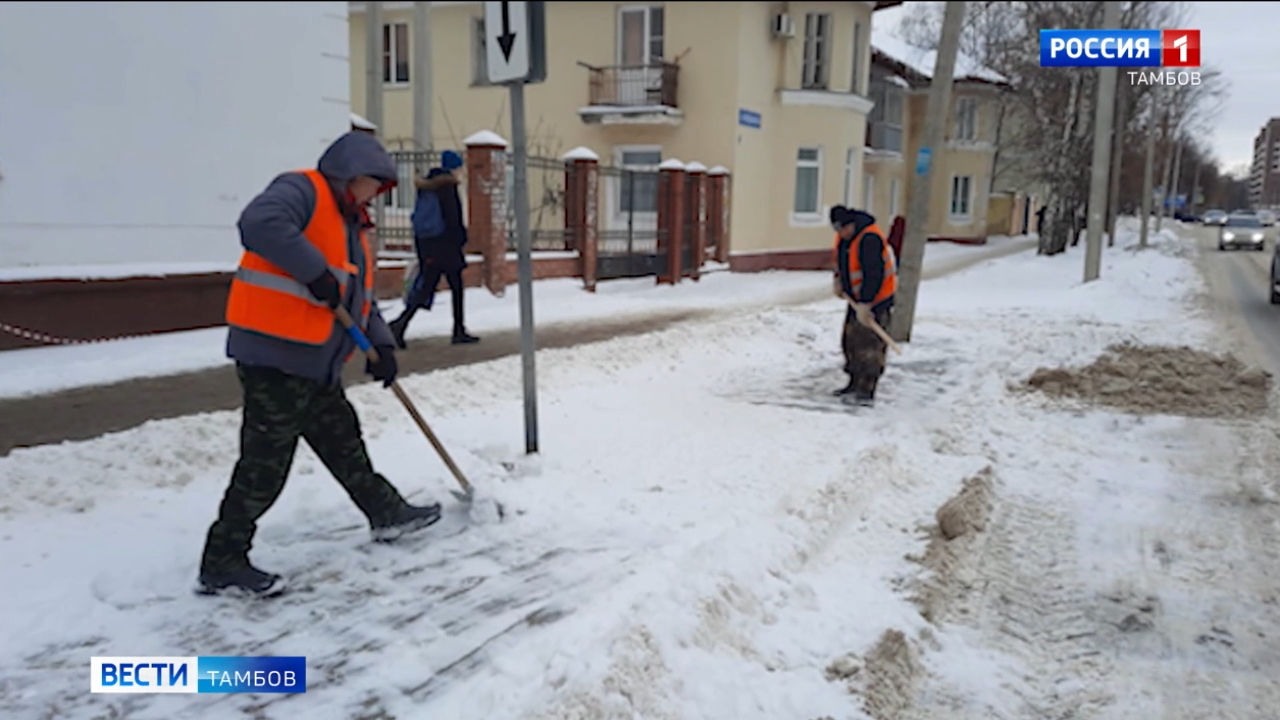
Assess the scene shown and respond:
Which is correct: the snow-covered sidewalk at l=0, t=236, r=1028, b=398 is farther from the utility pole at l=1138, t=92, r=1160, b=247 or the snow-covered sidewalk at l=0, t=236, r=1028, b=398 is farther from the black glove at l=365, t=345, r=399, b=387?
the utility pole at l=1138, t=92, r=1160, b=247

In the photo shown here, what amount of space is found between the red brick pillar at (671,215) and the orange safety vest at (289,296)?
13.3 m

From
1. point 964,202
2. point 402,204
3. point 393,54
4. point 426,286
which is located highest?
point 393,54

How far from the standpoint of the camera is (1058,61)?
10648 mm

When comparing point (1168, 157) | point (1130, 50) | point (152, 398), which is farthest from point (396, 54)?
point (152, 398)

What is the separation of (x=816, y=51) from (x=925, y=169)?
1334cm

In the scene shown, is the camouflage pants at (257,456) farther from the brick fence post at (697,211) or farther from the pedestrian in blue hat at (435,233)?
the brick fence post at (697,211)

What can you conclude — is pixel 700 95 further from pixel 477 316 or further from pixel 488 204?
pixel 477 316

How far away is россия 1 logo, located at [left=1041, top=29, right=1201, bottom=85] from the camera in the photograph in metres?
9.05

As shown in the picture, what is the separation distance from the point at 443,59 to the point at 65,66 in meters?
15.3

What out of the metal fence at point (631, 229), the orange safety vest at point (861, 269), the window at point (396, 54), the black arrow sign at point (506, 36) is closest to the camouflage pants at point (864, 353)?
the orange safety vest at point (861, 269)

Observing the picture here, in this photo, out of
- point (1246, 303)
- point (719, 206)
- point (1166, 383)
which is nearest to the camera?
point (1166, 383)

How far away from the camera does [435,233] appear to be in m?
8.79

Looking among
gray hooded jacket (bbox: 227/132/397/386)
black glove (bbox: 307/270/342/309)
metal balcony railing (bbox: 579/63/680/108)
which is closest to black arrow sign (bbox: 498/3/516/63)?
gray hooded jacket (bbox: 227/132/397/386)

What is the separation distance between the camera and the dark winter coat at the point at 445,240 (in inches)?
347
